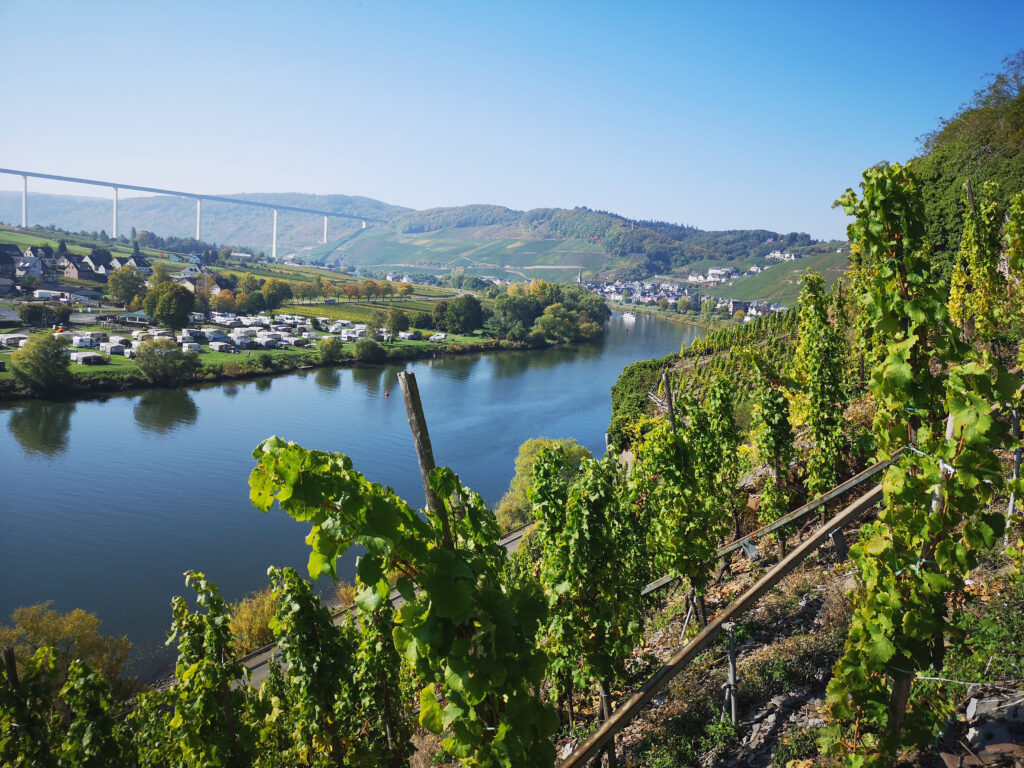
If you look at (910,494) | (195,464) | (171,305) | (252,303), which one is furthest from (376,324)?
(910,494)

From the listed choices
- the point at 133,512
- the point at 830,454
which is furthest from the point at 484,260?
the point at 830,454

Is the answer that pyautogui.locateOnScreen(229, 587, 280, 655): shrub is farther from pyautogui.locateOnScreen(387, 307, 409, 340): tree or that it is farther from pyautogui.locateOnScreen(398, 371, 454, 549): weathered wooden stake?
pyautogui.locateOnScreen(387, 307, 409, 340): tree

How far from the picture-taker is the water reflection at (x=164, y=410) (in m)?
28.3

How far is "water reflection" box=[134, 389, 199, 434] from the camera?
28.3 m

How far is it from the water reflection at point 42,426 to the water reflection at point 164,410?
2924mm

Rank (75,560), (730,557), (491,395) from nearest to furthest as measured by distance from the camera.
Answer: (730,557)
(75,560)
(491,395)

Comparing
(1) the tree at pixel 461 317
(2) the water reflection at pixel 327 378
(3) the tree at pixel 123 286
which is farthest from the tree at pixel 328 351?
(3) the tree at pixel 123 286

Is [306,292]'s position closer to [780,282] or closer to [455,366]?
[455,366]

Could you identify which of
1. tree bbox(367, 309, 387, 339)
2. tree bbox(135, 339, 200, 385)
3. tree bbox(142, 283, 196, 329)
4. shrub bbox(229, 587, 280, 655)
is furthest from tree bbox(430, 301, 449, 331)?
shrub bbox(229, 587, 280, 655)

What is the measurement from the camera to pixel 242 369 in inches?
1524

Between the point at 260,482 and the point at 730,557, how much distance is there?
7.04m

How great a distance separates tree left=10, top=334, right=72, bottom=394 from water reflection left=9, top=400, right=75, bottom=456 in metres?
0.88

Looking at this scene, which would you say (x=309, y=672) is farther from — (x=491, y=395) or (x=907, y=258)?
(x=491, y=395)

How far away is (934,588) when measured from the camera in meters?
2.23
